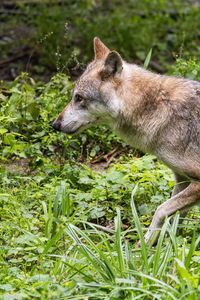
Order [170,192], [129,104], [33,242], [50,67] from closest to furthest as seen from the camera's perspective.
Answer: [33,242] → [129,104] → [170,192] → [50,67]

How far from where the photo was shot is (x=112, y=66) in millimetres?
7453

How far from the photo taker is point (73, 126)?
25.6 feet

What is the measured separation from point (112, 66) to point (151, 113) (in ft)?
1.76

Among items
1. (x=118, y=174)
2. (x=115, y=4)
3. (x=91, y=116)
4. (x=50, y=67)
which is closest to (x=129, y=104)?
(x=91, y=116)

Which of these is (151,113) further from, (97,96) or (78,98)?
(78,98)

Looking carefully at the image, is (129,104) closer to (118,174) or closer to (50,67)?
(118,174)

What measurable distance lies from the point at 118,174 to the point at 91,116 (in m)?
0.92

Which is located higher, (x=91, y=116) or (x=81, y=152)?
(x=91, y=116)

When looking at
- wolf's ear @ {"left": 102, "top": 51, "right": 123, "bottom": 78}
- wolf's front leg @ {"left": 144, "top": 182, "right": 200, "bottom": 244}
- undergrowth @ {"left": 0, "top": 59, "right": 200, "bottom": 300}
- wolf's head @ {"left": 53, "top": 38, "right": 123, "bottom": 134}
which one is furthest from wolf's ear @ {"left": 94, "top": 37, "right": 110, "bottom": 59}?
wolf's front leg @ {"left": 144, "top": 182, "right": 200, "bottom": 244}

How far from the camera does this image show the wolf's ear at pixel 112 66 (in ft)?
24.2

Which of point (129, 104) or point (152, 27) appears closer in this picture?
point (129, 104)

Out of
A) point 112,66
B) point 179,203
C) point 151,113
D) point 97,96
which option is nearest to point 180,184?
point 179,203

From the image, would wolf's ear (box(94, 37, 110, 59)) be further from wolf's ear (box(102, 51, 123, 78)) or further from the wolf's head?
wolf's ear (box(102, 51, 123, 78))

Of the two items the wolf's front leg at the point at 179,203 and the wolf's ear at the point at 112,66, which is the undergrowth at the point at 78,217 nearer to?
the wolf's front leg at the point at 179,203
